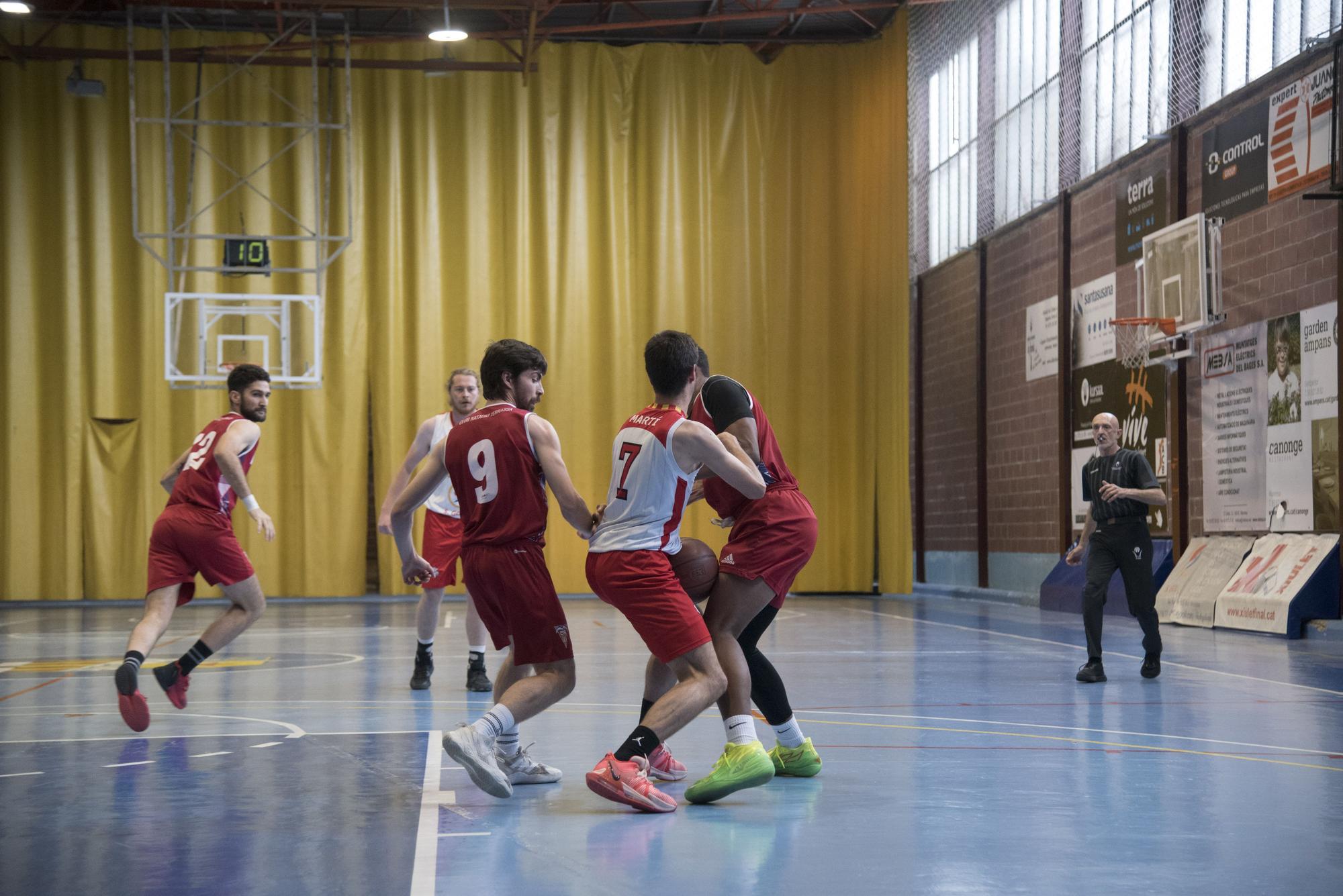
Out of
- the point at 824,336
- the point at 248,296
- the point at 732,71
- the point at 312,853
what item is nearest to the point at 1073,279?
the point at 824,336

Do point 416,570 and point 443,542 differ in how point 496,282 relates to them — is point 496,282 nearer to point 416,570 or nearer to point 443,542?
point 443,542

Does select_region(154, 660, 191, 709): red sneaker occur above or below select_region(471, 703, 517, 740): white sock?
below

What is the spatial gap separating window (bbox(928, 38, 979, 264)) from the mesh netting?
3cm

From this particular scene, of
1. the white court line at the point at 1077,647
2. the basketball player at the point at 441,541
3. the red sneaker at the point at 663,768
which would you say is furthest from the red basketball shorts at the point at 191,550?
the white court line at the point at 1077,647

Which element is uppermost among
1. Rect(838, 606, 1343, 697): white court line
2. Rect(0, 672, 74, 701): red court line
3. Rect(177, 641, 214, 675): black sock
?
Rect(177, 641, 214, 675): black sock

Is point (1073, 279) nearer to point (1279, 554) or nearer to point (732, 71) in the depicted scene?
point (1279, 554)

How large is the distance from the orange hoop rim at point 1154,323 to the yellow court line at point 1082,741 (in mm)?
8947

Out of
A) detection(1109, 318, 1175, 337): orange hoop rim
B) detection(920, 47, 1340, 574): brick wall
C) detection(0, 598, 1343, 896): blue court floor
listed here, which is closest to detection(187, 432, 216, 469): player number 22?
detection(0, 598, 1343, 896): blue court floor

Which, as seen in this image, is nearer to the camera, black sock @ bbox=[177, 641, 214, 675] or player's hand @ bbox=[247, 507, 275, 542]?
black sock @ bbox=[177, 641, 214, 675]

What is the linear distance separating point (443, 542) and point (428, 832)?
465 cm

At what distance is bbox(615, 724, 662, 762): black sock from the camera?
4.79 meters

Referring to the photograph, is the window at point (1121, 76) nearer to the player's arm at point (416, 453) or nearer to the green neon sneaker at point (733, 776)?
the player's arm at point (416, 453)

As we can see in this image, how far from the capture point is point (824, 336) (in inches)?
859

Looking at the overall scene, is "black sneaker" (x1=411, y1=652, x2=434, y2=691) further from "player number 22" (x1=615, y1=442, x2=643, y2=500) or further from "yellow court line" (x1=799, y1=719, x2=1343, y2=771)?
"player number 22" (x1=615, y1=442, x2=643, y2=500)
